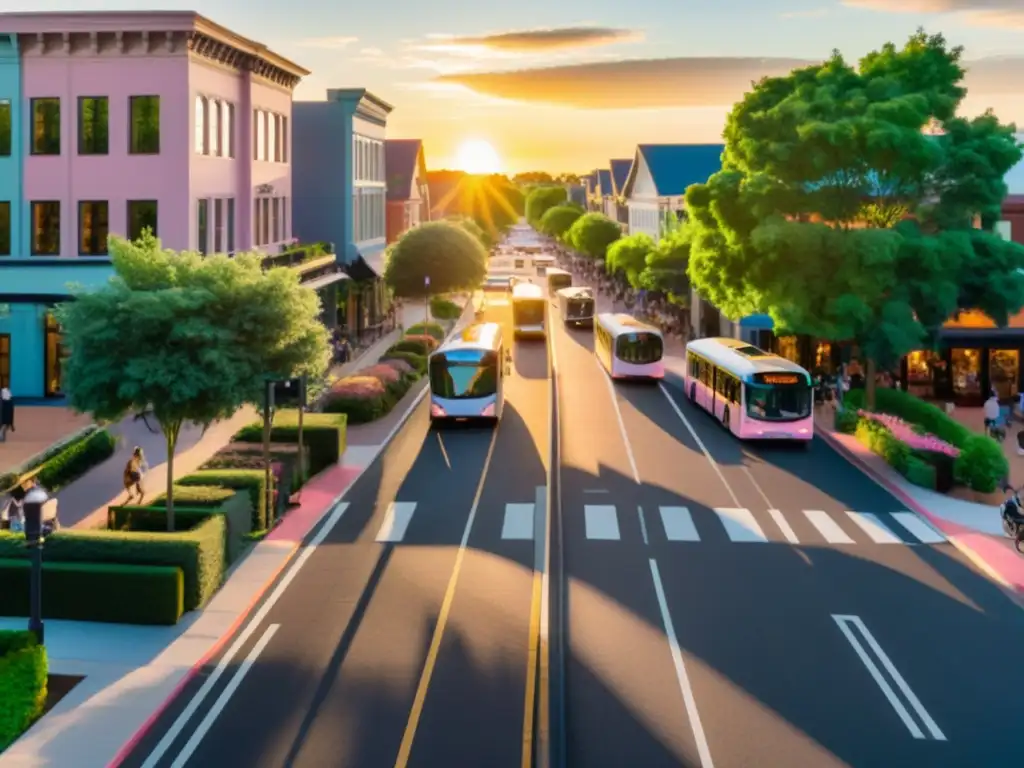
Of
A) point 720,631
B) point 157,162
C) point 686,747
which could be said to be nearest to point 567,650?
point 720,631

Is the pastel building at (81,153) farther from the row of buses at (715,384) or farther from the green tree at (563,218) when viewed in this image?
the green tree at (563,218)

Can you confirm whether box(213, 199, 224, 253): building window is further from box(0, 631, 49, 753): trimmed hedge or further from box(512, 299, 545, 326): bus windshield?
box(0, 631, 49, 753): trimmed hedge

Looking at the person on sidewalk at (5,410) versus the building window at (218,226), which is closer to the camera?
the person on sidewalk at (5,410)

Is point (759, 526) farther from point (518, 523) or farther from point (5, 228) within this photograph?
point (5, 228)

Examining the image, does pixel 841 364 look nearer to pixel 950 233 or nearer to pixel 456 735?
pixel 950 233

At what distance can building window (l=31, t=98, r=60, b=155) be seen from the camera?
137 ft

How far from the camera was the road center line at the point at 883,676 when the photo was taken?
15.2 m

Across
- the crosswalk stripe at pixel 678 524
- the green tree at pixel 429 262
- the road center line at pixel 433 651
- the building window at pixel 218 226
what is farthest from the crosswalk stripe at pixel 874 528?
the green tree at pixel 429 262

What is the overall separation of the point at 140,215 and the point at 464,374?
12.9 m

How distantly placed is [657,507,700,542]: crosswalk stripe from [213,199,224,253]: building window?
2434 centimetres

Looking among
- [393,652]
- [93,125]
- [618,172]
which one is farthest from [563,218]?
[393,652]

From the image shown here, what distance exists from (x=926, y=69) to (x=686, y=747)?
106 feet

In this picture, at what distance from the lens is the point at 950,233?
3922 cm

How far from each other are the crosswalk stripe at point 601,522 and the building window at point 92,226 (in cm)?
2248
